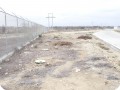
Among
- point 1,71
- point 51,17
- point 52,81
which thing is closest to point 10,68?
point 1,71

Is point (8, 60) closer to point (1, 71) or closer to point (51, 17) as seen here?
point (1, 71)

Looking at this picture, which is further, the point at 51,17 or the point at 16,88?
the point at 51,17

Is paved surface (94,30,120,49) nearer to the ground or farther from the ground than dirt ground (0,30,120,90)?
nearer to the ground

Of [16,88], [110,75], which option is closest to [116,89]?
[110,75]

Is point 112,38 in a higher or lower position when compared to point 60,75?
lower

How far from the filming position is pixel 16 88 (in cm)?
950

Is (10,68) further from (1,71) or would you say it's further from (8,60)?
(8,60)

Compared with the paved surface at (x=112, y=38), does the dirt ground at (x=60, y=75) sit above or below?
above

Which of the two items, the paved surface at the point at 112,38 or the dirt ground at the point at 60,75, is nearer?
the dirt ground at the point at 60,75

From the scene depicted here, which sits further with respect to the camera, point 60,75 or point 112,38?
point 112,38

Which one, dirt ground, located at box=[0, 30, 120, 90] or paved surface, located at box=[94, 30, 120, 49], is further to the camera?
paved surface, located at box=[94, 30, 120, 49]

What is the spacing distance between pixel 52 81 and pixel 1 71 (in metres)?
2.88

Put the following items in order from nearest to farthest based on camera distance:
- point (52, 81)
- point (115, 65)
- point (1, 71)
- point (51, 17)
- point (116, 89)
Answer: point (116, 89)
point (52, 81)
point (1, 71)
point (115, 65)
point (51, 17)

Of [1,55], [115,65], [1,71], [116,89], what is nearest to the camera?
[116,89]
